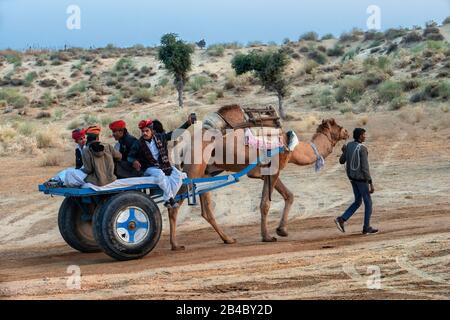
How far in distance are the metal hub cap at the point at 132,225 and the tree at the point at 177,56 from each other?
3114cm

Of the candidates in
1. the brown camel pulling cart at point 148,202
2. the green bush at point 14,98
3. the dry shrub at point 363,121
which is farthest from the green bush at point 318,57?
the brown camel pulling cart at point 148,202

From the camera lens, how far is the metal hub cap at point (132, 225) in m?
10.4

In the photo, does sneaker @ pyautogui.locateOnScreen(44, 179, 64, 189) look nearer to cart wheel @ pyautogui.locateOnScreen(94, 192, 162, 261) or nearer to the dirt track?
cart wheel @ pyautogui.locateOnScreen(94, 192, 162, 261)

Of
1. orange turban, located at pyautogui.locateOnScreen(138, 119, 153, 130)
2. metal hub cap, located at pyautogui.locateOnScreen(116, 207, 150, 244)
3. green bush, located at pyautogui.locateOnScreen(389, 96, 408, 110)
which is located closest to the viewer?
metal hub cap, located at pyautogui.locateOnScreen(116, 207, 150, 244)

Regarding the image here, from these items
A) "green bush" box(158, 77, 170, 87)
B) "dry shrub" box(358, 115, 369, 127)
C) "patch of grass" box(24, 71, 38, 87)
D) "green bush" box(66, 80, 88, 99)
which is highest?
"patch of grass" box(24, 71, 38, 87)

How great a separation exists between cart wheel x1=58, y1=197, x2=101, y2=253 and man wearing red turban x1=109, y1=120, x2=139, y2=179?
958 mm

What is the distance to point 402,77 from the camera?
132ft

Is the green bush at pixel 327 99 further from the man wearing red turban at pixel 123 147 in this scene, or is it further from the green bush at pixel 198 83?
the man wearing red turban at pixel 123 147

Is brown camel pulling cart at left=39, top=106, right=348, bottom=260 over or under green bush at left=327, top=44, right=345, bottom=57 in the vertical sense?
under

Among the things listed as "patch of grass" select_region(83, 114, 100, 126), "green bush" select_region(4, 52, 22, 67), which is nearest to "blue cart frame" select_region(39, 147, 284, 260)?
"patch of grass" select_region(83, 114, 100, 126)

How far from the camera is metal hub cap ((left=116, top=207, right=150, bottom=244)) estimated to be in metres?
10.4

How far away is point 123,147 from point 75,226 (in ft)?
4.56
